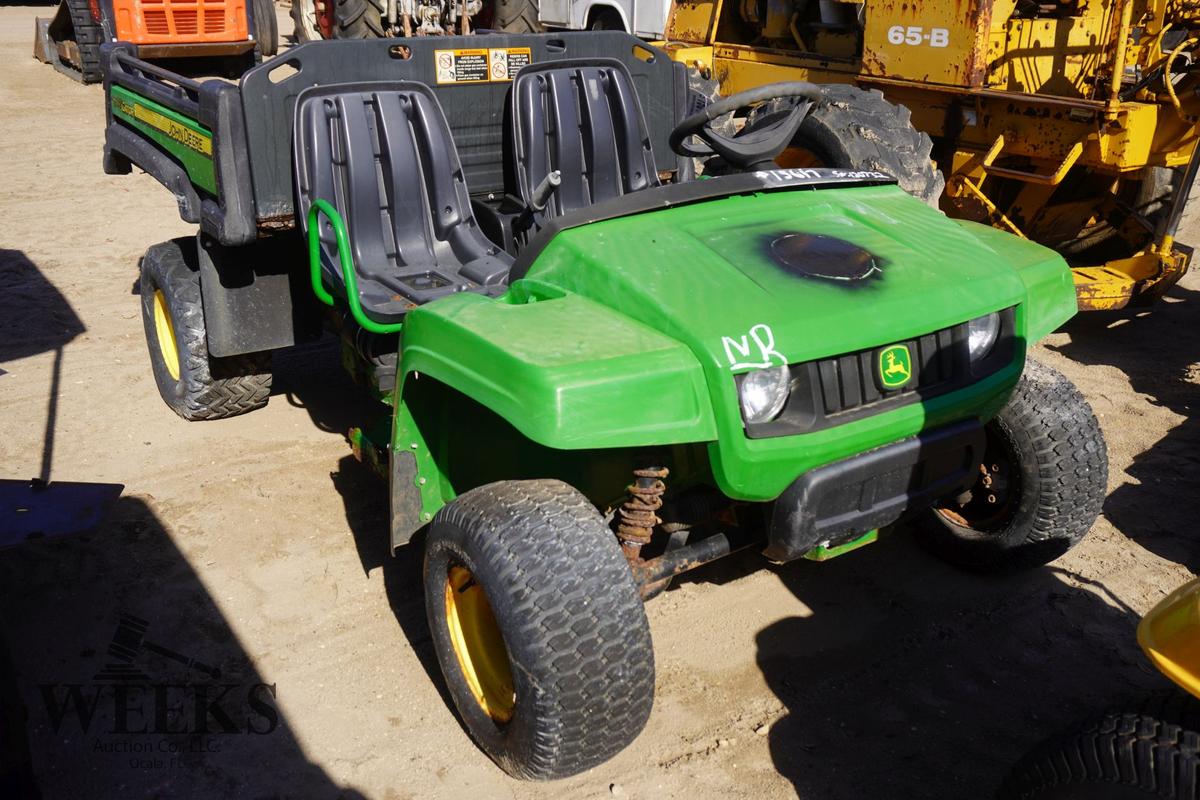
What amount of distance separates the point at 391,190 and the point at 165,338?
158 cm

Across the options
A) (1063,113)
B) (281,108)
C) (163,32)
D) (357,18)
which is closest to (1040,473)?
(281,108)

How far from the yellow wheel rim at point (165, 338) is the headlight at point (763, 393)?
3340 mm

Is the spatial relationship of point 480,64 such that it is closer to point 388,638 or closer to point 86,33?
point 388,638

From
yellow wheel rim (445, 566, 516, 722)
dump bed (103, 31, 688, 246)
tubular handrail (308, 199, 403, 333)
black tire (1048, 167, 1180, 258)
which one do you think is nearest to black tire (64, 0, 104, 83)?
dump bed (103, 31, 688, 246)

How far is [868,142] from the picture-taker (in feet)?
16.2

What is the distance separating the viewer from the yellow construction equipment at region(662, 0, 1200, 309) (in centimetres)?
562

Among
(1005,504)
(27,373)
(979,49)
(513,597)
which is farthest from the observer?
(979,49)

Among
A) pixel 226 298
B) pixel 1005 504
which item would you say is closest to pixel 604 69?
pixel 226 298

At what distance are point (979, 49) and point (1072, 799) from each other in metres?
4.77

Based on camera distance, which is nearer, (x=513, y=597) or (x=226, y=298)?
(x=513, y=597)

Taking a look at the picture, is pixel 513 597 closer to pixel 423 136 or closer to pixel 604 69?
pixel 423 136

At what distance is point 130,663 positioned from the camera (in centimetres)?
334

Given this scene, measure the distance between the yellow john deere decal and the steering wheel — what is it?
1744 millimetres

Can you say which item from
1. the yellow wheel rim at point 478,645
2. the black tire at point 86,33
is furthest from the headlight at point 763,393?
the black tire at point 86,33
